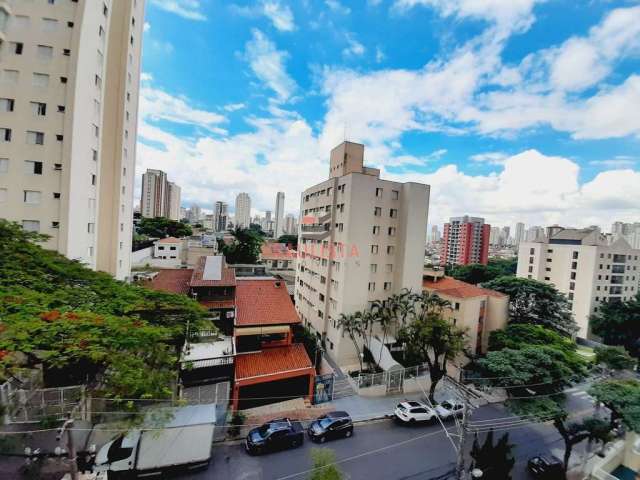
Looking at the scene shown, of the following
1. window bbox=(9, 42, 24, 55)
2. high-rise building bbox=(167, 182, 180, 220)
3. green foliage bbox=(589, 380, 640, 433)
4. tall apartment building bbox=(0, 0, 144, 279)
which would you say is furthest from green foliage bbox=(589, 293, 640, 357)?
high-rise building bbox=(167, 182, 180, 220)

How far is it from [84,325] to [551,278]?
5572 cm

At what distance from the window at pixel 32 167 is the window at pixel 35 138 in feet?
3.76

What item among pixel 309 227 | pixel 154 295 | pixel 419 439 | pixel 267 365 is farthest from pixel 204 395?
pixel 309 227

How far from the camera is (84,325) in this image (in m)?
7.95

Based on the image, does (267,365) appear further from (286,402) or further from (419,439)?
(419,439)

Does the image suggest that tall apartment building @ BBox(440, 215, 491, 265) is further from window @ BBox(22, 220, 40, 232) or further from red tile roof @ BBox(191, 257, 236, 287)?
window @ BBox(22, 220, 40, 232)

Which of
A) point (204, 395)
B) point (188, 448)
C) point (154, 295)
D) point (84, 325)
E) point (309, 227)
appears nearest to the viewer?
point (84, 325)

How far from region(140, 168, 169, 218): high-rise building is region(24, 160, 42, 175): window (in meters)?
85.4

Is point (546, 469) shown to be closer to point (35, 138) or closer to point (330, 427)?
point (330, 427)

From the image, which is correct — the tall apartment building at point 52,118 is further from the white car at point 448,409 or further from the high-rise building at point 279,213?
the high-rise building at point 279,213

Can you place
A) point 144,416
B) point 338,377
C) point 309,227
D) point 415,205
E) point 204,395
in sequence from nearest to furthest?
point 144,416 → point 204,395 → point 338,377 → point 415,205 → point 309,227

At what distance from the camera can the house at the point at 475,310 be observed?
2372 centimetres

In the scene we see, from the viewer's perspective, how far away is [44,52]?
1619 cm

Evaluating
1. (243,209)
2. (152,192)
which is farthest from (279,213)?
(152,192)
